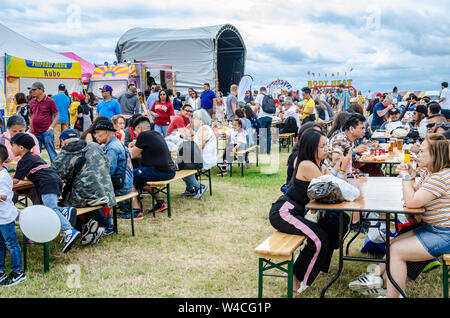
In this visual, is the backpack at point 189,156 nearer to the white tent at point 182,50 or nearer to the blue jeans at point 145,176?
the blue jeans at point 145,176

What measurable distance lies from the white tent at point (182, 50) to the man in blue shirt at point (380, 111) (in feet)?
42.4

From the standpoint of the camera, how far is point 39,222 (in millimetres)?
3535

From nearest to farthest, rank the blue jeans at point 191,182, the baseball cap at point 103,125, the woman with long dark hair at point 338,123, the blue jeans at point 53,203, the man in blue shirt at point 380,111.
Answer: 1. the blue jeans at point 53,203
2. the baseball cap at point 103,125
3. the woman with long dark hair at point 338,123
4. the blue jeans at point 191,182
5. the man in blue shirt at point 380,111

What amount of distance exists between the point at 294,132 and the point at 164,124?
424 centimetres

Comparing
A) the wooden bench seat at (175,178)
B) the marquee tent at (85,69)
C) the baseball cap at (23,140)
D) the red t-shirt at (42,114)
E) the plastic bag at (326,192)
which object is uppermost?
the marquee tent at (85,69)

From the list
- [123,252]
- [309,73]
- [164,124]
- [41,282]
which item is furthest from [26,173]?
[309,73]

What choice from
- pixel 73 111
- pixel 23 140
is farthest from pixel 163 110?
pixel 23 140

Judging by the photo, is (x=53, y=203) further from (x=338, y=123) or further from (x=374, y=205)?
(x=338, y=123)

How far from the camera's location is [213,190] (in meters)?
7.43

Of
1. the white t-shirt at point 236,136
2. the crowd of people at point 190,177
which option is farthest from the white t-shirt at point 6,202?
the white t-shirt at point 236,136

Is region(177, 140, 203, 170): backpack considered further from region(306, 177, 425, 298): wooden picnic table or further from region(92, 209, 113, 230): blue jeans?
region(306, 177, 425, 298): wooden picnic table

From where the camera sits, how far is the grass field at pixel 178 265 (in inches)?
138

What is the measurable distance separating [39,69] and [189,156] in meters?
8.34

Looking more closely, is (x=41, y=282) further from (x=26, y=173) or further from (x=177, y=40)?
(x=177, y=40)
